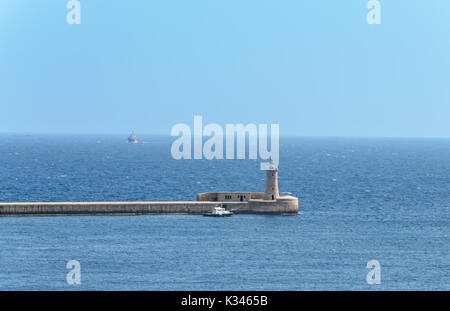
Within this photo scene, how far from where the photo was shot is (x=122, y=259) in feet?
292

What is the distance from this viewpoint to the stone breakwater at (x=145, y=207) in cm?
11694

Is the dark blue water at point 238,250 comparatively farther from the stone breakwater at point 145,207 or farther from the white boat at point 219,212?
the stone breakwater at point 145,207

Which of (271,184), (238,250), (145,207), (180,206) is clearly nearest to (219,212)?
(180,206)

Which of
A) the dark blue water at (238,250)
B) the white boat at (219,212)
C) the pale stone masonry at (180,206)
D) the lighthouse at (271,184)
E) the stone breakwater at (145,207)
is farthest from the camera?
the lighthouse at (271,184)

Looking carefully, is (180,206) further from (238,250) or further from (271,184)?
(238,250)

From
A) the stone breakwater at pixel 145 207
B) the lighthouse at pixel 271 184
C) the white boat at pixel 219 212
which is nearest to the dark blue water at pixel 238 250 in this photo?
the white boat at pixel 219 212

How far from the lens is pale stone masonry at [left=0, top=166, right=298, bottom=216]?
11706cm

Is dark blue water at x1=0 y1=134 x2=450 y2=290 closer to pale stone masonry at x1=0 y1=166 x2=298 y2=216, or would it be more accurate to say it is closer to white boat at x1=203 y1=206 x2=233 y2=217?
white boat at x1=203 y1=206 x2=233 y2=217

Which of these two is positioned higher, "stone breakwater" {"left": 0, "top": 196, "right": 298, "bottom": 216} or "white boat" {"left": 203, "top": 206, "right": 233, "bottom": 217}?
"stone breakwater" {"left": 0, "top": 196, "right": 298, "bottom": 216}

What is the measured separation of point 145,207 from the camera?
394ft

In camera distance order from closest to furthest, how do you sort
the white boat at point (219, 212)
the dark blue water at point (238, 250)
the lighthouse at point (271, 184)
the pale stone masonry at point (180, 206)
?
the dark blue water at point (238, 250), the pale stone masonry at point (180, 206), the white boat at point (219, 212), the lighthouse at point (271, 184)

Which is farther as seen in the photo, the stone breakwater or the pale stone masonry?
the pale stone masonry

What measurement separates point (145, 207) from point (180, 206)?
16.8ft

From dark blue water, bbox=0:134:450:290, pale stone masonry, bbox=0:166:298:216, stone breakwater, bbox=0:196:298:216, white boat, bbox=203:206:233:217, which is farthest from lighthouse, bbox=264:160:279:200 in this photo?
white boat, bbox=203:206:233:217
